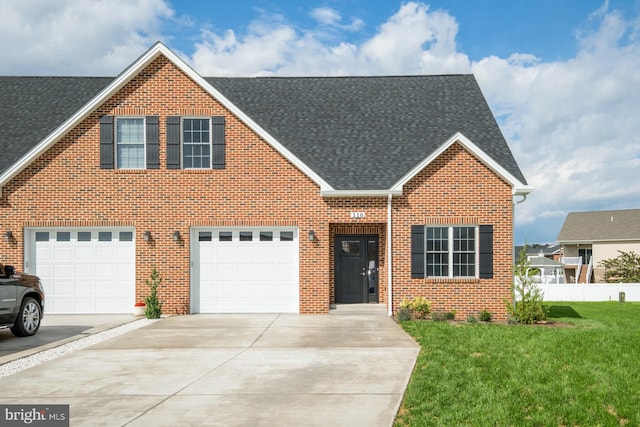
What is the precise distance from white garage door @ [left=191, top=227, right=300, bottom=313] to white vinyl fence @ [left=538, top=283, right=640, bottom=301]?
17.8 m

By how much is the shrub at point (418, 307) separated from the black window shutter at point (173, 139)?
24.9ft

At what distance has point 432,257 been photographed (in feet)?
56.9

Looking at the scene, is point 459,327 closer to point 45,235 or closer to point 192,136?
point 192,136

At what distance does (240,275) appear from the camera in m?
17.5

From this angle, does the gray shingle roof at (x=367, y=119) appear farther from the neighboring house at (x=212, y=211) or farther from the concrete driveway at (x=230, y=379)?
the concrete driveway at (x=230, y=379)

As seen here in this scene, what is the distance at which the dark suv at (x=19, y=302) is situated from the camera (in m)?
12.5

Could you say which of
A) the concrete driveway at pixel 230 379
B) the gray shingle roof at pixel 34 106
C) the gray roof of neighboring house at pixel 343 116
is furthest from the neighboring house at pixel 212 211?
the concrete driveway at pixel 230 379

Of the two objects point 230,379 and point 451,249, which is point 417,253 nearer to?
point 451,249

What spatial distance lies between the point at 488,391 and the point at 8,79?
815 inches

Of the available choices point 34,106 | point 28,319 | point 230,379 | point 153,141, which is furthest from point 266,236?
point 34,106

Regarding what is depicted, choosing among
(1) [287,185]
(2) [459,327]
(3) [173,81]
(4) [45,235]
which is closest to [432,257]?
(2) [459,327]

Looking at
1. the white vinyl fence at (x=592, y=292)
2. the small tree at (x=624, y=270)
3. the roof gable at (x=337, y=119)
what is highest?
the roof gable at (x=337, y=119)

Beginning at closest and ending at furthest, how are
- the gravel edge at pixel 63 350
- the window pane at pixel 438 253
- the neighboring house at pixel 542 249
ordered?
the gravel edge at pixel 63 350 → the window pane at pixel 438 253 → the neighboring house at pixel 542 249

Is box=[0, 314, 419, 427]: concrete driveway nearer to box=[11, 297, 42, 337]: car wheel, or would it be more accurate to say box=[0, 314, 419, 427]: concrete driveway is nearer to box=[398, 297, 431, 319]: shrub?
box=[11, 297, 42, 337]: car wheel
